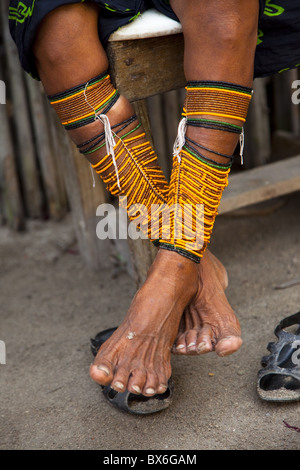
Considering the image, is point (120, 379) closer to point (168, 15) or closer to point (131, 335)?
point (131, 335)

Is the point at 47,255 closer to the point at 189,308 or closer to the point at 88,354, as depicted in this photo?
the point at 88,354

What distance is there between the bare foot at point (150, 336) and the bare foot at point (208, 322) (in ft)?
0.16

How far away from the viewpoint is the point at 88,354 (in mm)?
1763

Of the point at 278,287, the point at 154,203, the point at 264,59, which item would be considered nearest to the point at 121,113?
the point at 154,203

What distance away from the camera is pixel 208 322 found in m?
1.45

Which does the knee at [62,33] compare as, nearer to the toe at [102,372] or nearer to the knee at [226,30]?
the knee at [226,30]

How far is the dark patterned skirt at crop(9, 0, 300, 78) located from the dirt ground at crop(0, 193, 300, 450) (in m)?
0.75

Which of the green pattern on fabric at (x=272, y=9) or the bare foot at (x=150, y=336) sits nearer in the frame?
the bare foot at (x=150, y=336)

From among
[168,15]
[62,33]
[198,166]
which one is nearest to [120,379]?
[198,166]

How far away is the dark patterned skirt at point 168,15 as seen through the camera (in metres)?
1.38

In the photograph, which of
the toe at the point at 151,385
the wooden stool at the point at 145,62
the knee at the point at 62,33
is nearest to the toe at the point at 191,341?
the toe at the point at 151,385

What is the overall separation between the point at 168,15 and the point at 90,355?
3.21ft

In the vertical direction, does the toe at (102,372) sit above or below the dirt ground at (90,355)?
above

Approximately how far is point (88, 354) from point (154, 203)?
1.76 feet
